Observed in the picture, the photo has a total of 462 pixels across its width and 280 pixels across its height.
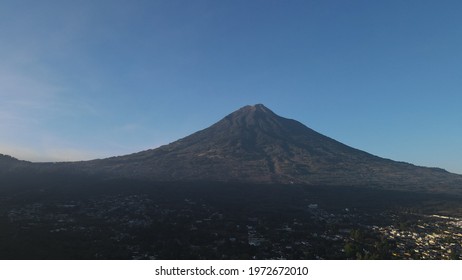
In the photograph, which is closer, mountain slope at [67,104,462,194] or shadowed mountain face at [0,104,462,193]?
shadowed mountain face at [0,104,462,193]

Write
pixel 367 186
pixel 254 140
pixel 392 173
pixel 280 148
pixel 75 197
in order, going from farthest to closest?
1. pixel 254 140
2. pixel 280 148
3. pixel 392 173
4. pixel 367 186
5. pixel 75 197

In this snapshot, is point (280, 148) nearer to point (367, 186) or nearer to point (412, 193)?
point (367, 186)

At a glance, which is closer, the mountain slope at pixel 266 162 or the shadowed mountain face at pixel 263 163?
the shadowed mountain face at pixel 263 163

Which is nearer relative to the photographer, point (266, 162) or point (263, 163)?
point (263, 163)

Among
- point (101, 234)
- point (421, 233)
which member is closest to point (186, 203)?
point (101, 234)

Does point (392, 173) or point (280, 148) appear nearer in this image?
point (392, 173)

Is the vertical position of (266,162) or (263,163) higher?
(266,162)

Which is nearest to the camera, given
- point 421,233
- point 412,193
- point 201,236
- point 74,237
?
point 74,237

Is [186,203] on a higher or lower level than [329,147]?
lower
